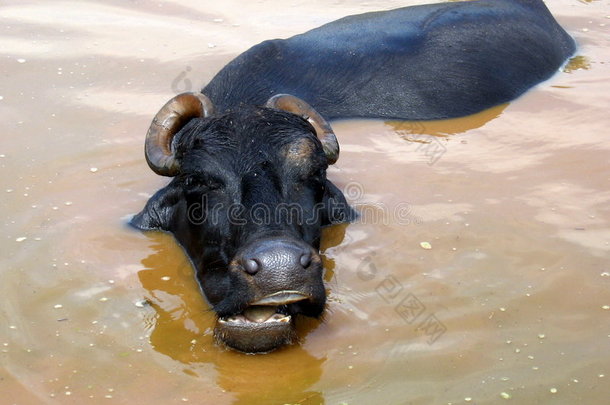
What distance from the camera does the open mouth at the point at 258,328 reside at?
6.15 meters

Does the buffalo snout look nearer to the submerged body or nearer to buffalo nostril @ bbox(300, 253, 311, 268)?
buffalo nostril @ bbox(300, 253, 311, 268)

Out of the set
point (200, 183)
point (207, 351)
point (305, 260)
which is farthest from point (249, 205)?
point (207, 351)

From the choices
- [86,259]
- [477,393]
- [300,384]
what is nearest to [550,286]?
[477,393]

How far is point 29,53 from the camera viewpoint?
11.7m

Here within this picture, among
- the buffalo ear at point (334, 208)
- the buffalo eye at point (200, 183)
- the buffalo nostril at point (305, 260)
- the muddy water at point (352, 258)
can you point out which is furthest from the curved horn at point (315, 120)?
the buffalo nostril at point (305, 260)

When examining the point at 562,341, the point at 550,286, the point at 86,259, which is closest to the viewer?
the point at 562,341

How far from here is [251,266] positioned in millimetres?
5855

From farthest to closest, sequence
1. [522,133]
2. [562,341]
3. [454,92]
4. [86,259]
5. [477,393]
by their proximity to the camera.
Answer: [454,92]
[522,133]
[86,259]
[562,341]
[477,393]

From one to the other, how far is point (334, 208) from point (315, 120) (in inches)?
28.5

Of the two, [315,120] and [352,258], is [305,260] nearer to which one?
[352,258]

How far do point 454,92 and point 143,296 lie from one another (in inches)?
192

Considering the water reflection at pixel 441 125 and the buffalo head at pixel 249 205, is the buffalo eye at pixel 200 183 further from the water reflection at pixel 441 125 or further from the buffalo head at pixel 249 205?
the water reflection at pixel 441 125

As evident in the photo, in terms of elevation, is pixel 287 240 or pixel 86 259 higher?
pixel 287 240

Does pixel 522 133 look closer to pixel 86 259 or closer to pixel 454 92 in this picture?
pixel 454 92
